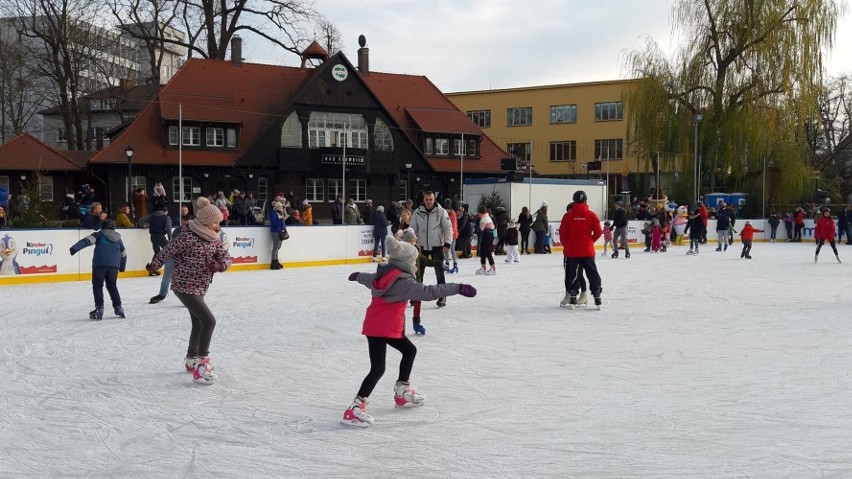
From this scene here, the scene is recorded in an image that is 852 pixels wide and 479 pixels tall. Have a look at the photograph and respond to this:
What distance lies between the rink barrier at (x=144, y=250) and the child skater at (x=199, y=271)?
32.7 ft

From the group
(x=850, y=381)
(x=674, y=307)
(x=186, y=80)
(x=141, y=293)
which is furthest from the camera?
(x=186, y=80)

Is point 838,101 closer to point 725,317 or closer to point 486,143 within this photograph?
point 486,143

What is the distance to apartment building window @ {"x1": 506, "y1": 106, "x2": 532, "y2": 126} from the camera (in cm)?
5947

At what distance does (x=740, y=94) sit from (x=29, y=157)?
3176 centimetres

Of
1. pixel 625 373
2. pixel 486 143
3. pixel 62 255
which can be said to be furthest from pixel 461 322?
pixel 486 143

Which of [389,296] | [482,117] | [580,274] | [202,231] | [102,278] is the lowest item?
[580,274]

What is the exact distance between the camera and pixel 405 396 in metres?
6.11

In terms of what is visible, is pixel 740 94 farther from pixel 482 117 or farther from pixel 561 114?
pixel 482 117

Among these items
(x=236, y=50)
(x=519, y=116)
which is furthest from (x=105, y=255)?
(x=519, y=116)

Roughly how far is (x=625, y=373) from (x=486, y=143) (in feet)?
127

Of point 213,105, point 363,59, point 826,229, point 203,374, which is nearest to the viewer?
point 203,374

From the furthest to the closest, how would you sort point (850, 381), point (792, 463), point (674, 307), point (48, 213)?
1. point (48, 213)
2. point (674, 307)
3. point (850, 381)
4. point (792, 463)

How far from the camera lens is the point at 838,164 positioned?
6012 cm

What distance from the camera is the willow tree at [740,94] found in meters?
34.6
